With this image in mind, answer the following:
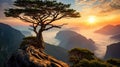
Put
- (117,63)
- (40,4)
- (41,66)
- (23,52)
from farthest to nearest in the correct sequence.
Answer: (117,63), (40,4), (23,52), (41,66)

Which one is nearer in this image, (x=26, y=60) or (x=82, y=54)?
(x=26, y=60)

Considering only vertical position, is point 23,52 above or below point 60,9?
below

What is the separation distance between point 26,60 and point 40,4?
14.4 meters

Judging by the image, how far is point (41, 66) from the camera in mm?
25984

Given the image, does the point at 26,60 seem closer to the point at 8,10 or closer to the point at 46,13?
the point at 46,13

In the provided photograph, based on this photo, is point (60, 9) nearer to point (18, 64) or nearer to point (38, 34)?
point (38, 34)

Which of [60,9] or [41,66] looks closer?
[41,66]

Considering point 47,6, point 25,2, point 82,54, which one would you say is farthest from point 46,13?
point 82,54

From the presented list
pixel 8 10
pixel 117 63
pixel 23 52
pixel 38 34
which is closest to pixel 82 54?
pixel 117 63

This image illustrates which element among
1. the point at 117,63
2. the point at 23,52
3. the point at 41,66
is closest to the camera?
the point at 41,66

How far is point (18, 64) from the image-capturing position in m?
27.3

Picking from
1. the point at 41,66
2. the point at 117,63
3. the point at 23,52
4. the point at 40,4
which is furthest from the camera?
the point at 117,63

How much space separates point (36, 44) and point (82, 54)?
2892 centimetres

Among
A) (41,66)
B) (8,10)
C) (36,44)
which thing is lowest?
(41,66)
